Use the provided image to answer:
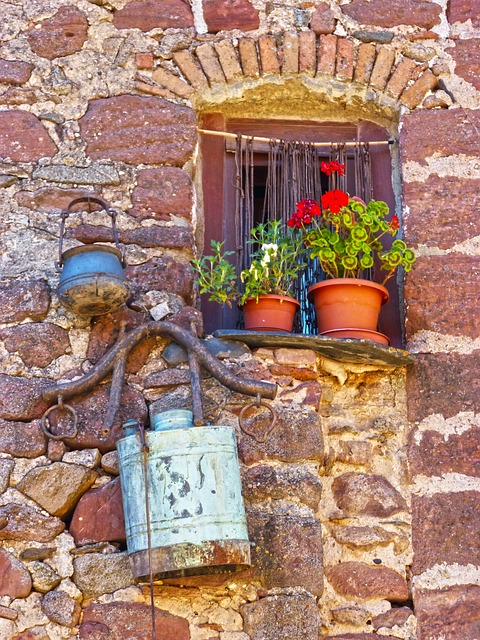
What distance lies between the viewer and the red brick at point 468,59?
4148 mm

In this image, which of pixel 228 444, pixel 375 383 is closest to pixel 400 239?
pixel 375 383

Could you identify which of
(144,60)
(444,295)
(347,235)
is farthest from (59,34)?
(444,295)

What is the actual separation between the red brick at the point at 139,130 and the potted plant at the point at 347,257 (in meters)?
0.53

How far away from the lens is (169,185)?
3.88 metres

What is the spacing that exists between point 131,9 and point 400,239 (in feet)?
4.58

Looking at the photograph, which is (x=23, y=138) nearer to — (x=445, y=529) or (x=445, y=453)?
(x=445, y=453)

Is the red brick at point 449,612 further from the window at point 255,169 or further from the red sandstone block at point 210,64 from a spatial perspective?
the red sandstone block at point 210,64

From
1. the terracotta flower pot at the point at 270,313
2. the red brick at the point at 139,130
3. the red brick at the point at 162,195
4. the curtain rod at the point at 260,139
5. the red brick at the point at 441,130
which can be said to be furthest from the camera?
the curtain rod at the point at 260,139

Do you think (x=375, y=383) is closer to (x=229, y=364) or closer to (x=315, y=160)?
(x=229, y=364)

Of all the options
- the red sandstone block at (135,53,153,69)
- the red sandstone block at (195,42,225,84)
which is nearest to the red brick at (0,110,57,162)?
the red sandstone block at (135,53,153,69)

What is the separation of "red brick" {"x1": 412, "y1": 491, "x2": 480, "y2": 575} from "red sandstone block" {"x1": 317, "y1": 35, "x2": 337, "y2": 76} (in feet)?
5.55

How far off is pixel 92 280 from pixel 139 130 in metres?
0.84

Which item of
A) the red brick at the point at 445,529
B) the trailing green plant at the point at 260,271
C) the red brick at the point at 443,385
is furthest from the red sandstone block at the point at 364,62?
the red brick at the point at 445,529

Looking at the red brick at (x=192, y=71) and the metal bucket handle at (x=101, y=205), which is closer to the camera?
the metal bucket handle at (x=101, y=205)
